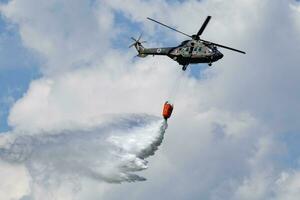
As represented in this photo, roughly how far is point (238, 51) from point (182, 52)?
8.64 m

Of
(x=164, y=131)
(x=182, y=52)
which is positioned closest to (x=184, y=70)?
(x=182, y=52)

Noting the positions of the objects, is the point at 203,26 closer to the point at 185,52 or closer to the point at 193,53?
the point at 193,53

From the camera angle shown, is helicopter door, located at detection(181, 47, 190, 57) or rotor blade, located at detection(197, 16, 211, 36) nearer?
rotor blade, located at detection(197, 16, 211, 36)

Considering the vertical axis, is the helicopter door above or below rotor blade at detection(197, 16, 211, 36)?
below

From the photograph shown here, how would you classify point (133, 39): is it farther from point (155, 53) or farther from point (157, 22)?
point (157, 22)

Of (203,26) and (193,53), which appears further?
(193,53)

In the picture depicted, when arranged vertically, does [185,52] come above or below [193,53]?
above

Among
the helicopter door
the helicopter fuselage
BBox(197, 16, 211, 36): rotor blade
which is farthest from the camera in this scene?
the helicopter door

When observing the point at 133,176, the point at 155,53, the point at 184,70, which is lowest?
the point at 133,176

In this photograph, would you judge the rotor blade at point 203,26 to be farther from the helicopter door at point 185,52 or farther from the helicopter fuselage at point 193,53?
the helicopter door at point 185,52

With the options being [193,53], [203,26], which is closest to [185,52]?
[193,53]

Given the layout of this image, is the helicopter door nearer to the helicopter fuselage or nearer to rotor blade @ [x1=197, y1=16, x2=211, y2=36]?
the helicopter fuselage

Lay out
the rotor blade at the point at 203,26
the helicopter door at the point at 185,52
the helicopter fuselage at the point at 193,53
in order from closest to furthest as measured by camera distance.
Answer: the rotor blade at the point at 203,26 → the helicopter fuselage at the point at 193,53 → the helicopter door at the point at 185,52

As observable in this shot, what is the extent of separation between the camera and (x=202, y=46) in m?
87.9
